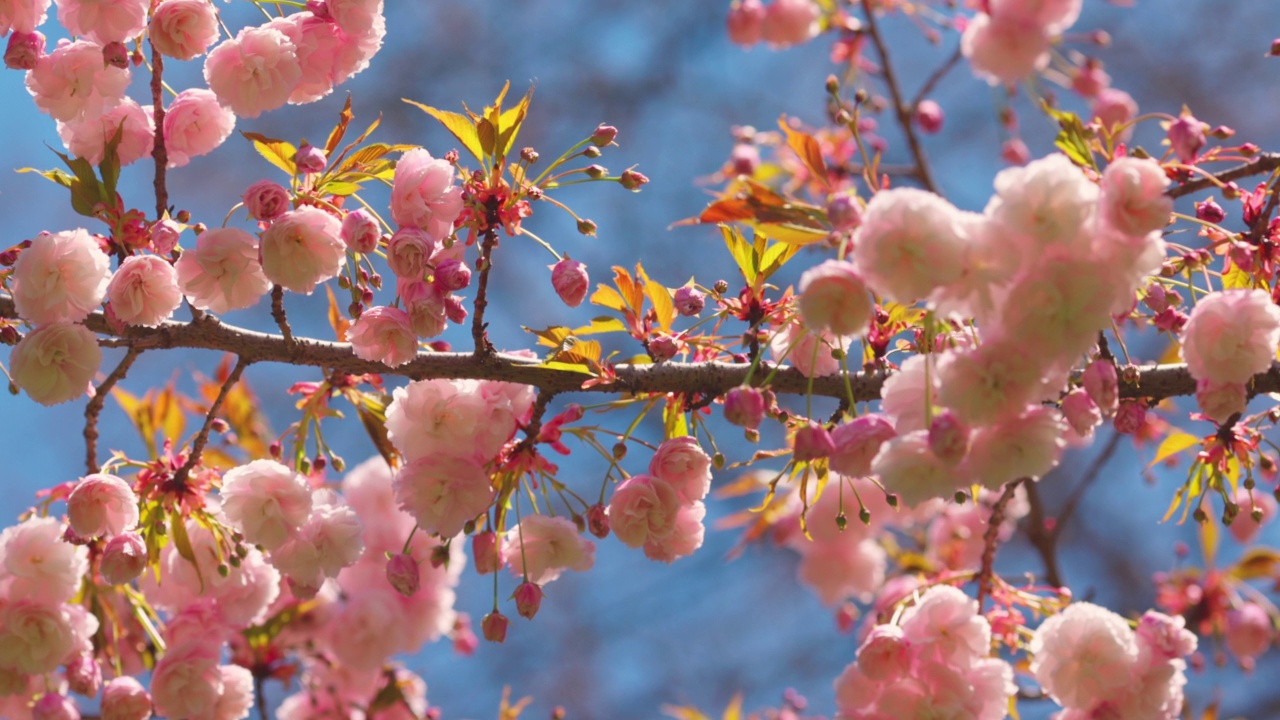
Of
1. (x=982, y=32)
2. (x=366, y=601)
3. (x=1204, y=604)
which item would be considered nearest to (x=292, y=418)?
(x=366, y=601)

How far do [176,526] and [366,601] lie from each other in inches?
24.0

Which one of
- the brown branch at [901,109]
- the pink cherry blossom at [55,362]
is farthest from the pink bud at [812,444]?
the brown branch at [901,109]

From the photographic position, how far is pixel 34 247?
92 centimetres

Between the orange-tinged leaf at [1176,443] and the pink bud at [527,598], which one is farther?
the orange-tinged leaf at [1176,443]

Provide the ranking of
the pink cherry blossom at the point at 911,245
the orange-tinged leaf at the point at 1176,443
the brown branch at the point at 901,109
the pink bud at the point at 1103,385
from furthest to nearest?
1. the brown branch at the point at 901,109
2. the orange-tinged leaf at the point at 1176,443
3. the pink bud at the point at 1103,385
4. the pink cherry blossom at the point at 911,245

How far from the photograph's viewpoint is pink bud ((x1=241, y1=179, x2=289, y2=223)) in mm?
934

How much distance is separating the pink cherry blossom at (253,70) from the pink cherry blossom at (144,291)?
0.16 meters

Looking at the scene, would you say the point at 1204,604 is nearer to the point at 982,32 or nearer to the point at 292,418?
the point at 982,32

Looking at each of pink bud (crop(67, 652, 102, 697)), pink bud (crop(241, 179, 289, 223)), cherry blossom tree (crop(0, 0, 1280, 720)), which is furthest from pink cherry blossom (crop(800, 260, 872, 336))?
pink bud (crop(67, 652, 102, 697))

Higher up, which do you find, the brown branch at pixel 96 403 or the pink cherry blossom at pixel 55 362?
the brown branch at pixel 96 403

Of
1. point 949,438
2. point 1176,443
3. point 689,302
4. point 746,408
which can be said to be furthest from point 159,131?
point 1176,443

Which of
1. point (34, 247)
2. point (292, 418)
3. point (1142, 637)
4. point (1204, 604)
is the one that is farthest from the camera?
point (292, 418)

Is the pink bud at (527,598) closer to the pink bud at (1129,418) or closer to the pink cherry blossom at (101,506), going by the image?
the pink cherry blossom at (101,506)

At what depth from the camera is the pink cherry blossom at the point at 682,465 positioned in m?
0.98
